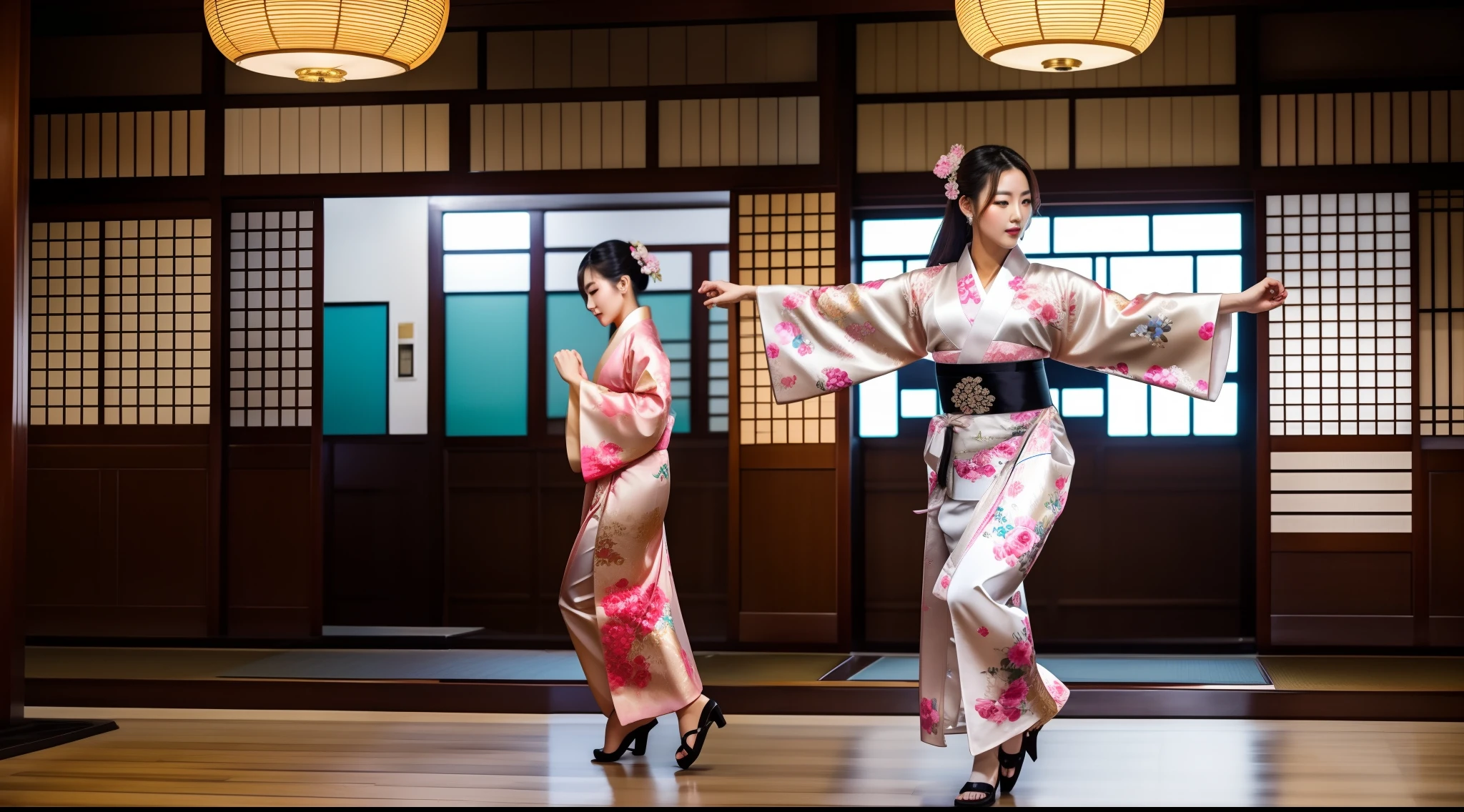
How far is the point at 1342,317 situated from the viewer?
5484 millimetres

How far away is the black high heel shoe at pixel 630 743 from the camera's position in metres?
3.78

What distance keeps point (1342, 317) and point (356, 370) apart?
4481mm

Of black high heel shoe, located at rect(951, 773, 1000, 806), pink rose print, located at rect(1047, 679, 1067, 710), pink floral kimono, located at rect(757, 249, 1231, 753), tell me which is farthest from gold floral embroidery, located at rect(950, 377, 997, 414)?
black high heel shoe, located at rect(951, 773, 1000, 806)

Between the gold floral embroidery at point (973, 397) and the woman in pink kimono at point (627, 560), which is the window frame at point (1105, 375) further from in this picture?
the gold floral embroidery at point (973, 397)

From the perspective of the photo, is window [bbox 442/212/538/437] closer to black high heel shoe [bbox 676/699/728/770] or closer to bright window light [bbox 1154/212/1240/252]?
bright window light [bbox 1154/212/1240/252]

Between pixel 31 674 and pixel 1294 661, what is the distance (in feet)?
15.6

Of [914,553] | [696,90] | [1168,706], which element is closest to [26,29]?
[696,90]

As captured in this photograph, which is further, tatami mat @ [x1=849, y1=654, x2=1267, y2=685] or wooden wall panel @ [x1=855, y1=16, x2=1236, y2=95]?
wooden wall panel @ [x1=855, y1=16, x2=1236, y2=95]

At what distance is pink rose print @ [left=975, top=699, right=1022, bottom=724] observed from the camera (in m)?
3.23

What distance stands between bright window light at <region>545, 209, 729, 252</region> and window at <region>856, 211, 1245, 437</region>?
2.80ft

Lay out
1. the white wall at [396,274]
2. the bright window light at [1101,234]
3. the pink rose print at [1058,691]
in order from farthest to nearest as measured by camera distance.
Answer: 1. the white wall at [396,274]
2. the bright window light at [1101,234]
3. the pink rose print at [1058,691]

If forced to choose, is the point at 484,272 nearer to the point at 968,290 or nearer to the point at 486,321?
the point at 486,321

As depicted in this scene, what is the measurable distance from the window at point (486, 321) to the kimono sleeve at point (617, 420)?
2922 millimetres

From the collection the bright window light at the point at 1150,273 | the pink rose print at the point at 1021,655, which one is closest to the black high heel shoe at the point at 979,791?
the pink rose print at the point at 1021,655
